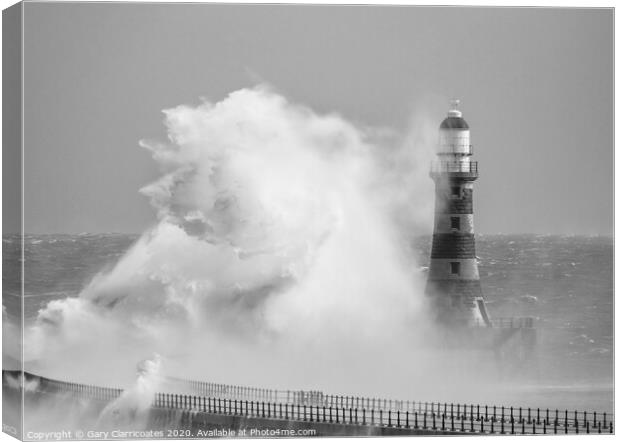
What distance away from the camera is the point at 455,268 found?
49.0 m

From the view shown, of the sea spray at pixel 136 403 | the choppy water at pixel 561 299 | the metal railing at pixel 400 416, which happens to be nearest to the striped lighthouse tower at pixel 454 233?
the choppy water at pixel 561 299

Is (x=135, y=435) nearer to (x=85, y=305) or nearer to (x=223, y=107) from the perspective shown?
(x=85, y=305)

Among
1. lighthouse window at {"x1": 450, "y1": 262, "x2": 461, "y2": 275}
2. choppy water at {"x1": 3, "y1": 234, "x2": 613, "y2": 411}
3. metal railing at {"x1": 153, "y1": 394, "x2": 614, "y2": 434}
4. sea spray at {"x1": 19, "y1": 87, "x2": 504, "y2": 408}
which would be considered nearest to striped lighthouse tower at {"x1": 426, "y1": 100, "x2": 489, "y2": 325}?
lighthouse window at {"x1": 450, "y1": 262, "x2": 461, "y2": 275}

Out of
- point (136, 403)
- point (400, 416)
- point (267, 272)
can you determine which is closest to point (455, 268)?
point (400, 416)

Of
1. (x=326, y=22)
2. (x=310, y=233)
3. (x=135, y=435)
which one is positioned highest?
(x=326, y=22)

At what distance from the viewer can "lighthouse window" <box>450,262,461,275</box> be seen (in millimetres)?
48969

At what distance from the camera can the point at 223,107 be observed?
46688mm

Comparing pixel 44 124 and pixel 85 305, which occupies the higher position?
pixel 44 124

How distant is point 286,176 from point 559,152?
4915 mm

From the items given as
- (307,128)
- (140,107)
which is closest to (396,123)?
(307,128)

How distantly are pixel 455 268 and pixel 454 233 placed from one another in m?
0.65

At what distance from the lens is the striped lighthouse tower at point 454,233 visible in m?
48.1

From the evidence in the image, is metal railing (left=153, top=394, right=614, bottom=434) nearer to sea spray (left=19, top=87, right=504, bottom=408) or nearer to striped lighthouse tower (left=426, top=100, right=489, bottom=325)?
sea spray (left=19, top=87, right=504, bottom=408)

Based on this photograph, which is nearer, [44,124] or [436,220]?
[44,124]
